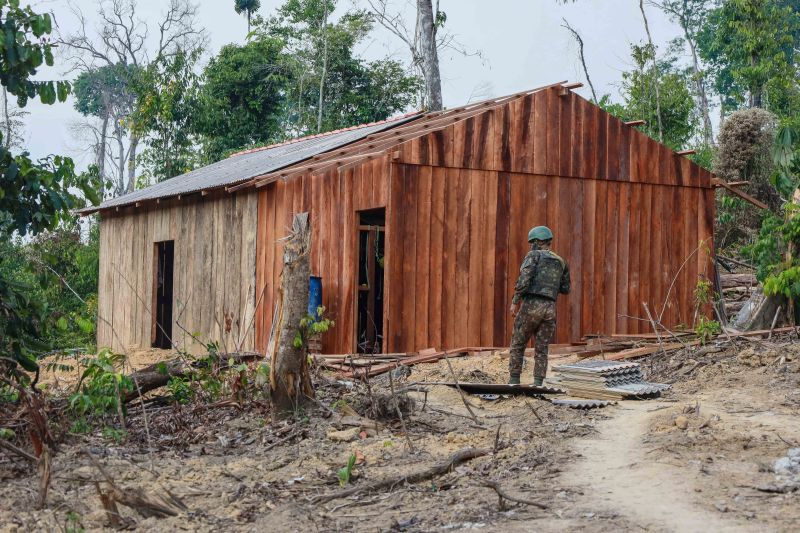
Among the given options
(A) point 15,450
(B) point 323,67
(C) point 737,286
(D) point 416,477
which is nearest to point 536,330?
(D) point 416,477

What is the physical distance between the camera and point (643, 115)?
30.1 metres

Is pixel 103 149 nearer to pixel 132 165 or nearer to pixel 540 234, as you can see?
pixel 132 165

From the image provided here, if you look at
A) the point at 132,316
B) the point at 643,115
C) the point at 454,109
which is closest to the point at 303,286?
the point at 454,109

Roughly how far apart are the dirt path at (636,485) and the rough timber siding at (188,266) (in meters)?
6.44

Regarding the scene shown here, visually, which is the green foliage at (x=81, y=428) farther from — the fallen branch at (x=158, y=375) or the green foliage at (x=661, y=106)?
the green foliage at (x=661, y=106)

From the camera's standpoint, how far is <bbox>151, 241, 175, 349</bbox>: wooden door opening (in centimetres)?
1891

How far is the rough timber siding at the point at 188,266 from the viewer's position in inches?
621

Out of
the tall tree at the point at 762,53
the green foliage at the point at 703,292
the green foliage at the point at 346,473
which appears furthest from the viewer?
the tall tree at the point at 762,53

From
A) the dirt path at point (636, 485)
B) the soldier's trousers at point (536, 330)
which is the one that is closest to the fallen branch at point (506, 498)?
the dirt path at point (636, 485)

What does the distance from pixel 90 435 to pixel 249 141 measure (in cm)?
2364

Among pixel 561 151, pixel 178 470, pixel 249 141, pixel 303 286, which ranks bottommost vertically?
pixel 178 470

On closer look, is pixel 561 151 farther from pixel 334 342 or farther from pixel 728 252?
pixel 728 252

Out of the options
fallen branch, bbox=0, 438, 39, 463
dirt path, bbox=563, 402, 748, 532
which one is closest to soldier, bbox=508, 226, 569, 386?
dirt path, bbox=563, 402, 748, 532

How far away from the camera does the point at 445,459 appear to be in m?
7.78
